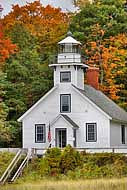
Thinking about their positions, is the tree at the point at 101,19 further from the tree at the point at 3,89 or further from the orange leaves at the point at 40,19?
the tree at the point at 3,89

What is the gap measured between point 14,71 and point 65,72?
6092mm

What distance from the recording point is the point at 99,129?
149 ft

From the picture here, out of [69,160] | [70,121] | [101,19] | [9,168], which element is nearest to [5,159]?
[9,168]

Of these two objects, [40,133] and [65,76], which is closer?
[40,133]

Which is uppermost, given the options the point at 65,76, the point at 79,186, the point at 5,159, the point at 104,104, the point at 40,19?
the point at 40,19

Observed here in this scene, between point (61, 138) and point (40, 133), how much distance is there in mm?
1451

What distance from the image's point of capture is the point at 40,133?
46375 millimetres

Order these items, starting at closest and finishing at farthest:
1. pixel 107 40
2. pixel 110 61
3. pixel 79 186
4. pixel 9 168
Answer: pixel 79 186, pixel 9 168, pixel 110 61, pixel 107 40

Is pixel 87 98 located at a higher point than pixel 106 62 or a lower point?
lower

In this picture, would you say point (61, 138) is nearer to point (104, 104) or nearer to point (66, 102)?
point (66, 102)

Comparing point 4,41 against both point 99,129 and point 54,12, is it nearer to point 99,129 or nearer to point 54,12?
point 99,129

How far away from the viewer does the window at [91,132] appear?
4559cm

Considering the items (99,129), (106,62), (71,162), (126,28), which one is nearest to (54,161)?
(71,162)

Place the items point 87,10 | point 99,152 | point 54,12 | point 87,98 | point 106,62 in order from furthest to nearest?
point 54,12
point 87,10
point 106,62
point 87,98
point 99,152
